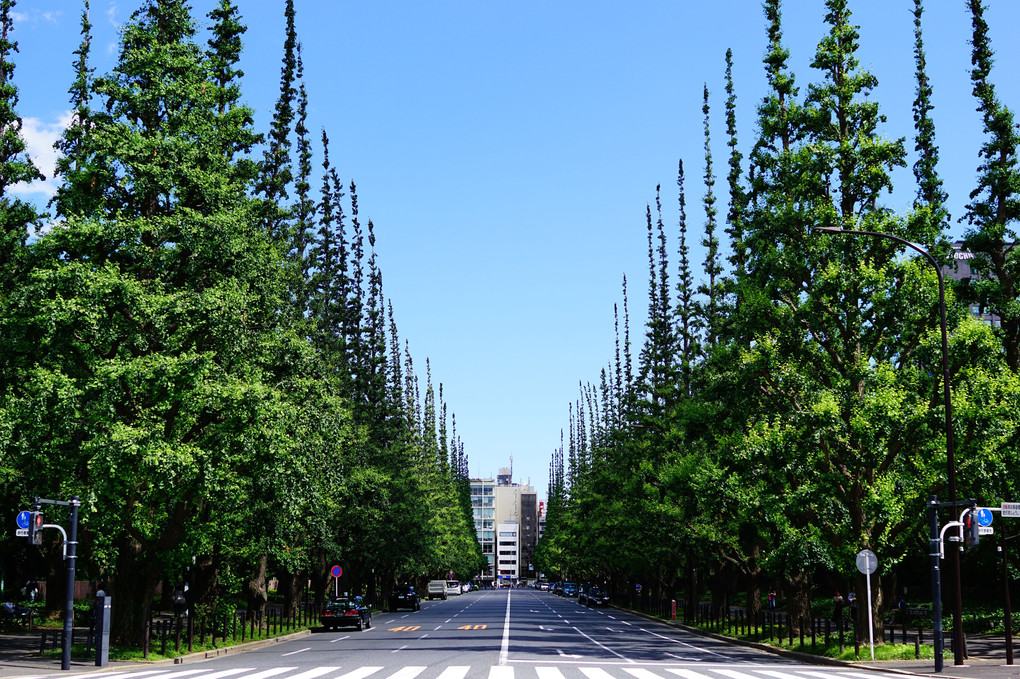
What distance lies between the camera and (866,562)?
2609 centimetres

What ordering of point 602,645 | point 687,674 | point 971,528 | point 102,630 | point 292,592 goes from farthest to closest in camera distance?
point 292,592 → point 602,645 → point 102,630 → point 971,528 → point 687,674

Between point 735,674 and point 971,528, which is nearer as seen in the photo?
point 735,674

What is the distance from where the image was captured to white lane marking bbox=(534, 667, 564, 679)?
2041 centimetres

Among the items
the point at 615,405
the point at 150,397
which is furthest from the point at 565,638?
the point at 615,405

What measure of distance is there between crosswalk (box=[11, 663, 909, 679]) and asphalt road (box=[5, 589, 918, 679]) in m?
0.02

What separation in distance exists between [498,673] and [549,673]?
1.14 m

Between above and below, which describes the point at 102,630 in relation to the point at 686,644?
above

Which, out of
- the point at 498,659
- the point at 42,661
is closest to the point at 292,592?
the point at 42,661

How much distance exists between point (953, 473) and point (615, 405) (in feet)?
227

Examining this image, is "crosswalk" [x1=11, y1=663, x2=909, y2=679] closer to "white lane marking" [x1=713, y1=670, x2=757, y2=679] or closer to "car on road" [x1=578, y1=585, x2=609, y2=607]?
"white lane marking" [x1=713, y1=670, x2=757, y2=679]

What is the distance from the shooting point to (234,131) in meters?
31.1

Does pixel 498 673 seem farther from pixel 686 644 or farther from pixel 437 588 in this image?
pixel 437 588

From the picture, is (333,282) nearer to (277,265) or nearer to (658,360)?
(658,360)

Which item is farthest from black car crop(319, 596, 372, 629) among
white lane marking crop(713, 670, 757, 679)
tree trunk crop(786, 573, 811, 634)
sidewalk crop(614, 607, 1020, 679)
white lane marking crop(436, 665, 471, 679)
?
white lane marking crop(713, 670, 757, 679)
